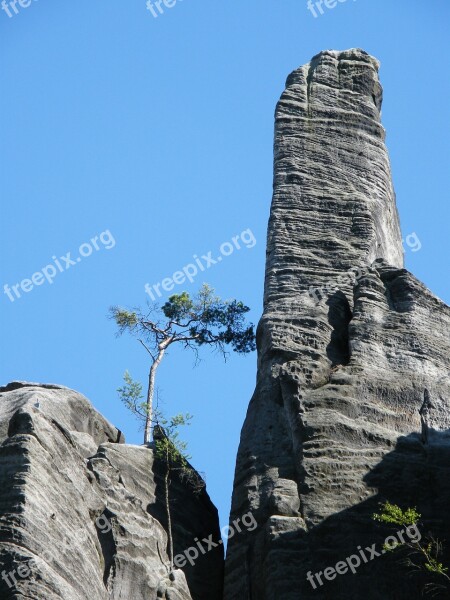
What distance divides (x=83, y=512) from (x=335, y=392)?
232 inches

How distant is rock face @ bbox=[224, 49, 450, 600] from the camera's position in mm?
25266

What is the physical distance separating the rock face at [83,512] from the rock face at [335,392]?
4.83 feet

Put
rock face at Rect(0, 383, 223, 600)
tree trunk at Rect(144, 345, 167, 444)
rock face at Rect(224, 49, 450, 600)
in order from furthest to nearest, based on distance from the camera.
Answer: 1. tree trunk at Rect(144, 345, 167, 444)
2. rock face at Rect(224, 49, 450, 600)
3. rock face at Rect(0, 383, 223, 600)

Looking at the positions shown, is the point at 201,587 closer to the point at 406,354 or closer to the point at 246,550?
the point at 246,550

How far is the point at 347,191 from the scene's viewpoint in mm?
35344

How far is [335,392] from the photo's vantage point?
2798cm

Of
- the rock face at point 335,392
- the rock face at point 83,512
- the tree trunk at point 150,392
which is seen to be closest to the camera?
the rock face at point 83,512

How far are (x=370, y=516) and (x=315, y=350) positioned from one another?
4.97 m

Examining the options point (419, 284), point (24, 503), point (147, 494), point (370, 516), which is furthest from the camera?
point (419, 284)

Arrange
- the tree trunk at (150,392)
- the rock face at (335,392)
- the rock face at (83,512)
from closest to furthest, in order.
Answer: the rock face at (83,512) < the rock face at (335,392) < the tree trunk at (150,392)

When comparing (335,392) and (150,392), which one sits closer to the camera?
(335,392)

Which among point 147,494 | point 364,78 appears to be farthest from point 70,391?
point 364,78

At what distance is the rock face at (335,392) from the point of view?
25.3m

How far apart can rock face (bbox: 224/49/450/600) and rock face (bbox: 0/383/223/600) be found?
1471mm
